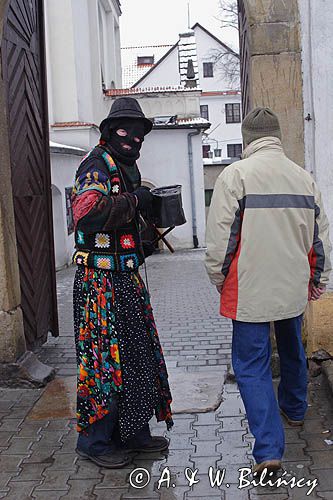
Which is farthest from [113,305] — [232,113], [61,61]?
[232,113]

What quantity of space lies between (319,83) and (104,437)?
2847 mm

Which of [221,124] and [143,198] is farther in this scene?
[221,124]

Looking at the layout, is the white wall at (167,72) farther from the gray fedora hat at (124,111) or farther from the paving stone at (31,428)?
the gray fedora hat at (124,111)

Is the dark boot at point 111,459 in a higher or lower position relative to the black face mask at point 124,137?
lower

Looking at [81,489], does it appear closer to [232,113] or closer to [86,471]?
[86,471]

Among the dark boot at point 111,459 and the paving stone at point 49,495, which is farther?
the dark boot at point 111,459

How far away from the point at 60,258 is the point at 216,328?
897 centimetres

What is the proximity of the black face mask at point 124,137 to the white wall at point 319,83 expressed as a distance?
171 centimetres

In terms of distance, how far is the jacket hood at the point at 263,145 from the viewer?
374 centimetres

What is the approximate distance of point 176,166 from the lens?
2331cm

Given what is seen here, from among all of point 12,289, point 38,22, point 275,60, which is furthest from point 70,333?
point 275,60

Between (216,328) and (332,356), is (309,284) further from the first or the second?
(216,328)

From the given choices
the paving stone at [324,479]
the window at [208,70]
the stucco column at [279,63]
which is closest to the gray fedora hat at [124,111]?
the stucco column at [279,63]

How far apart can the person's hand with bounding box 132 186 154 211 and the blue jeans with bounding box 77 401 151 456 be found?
106 centimetres
